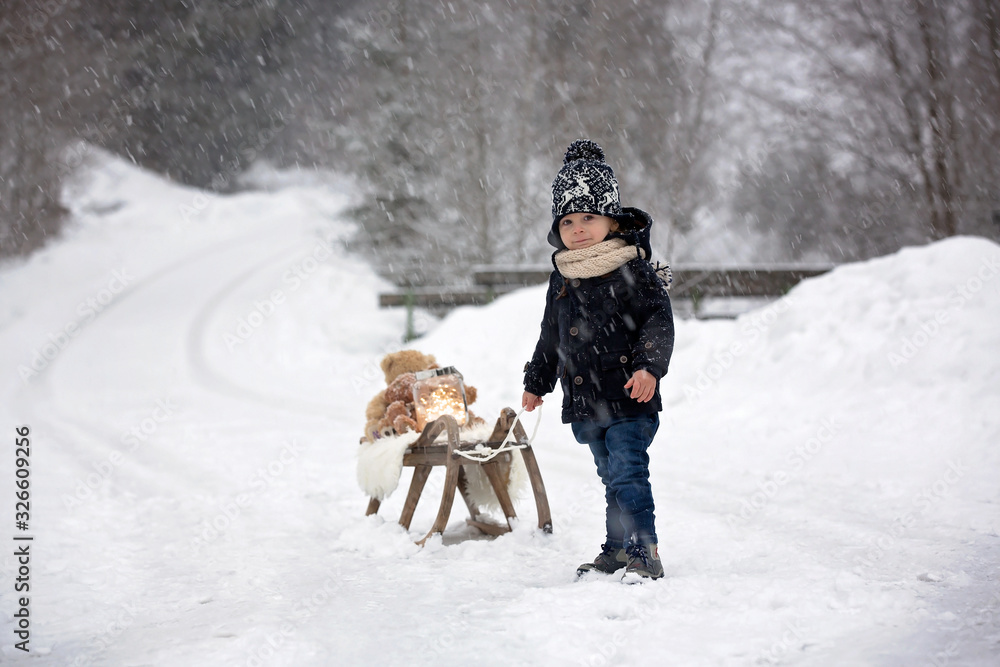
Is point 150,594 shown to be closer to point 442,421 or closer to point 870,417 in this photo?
point 442,421

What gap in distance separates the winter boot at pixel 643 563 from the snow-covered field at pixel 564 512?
0.31 ft

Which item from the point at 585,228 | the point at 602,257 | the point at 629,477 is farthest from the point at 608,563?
the point at 585,228

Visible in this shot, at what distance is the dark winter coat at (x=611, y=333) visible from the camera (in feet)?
11.0

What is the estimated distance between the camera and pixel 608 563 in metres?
3.39

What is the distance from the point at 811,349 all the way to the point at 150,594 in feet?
20.1

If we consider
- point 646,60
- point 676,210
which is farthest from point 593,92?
point 676,210

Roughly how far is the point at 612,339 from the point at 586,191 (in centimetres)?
71

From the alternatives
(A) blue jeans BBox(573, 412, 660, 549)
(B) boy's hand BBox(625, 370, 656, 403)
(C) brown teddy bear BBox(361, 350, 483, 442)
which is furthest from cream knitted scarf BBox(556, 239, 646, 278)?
(C) brown teddy bear BBox(361, 350, 483, 442)

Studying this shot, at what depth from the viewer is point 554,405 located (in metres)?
8.11

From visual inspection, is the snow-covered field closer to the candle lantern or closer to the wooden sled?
the wooden sled

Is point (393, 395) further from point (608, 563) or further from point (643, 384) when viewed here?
point (643, 384)

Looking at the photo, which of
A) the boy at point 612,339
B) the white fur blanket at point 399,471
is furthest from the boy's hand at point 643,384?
the white fur blanket at point 399,471

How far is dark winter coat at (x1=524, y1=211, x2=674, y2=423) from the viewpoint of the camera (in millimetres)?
3338

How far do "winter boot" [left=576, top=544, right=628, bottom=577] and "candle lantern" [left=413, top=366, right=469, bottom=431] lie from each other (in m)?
1.25
